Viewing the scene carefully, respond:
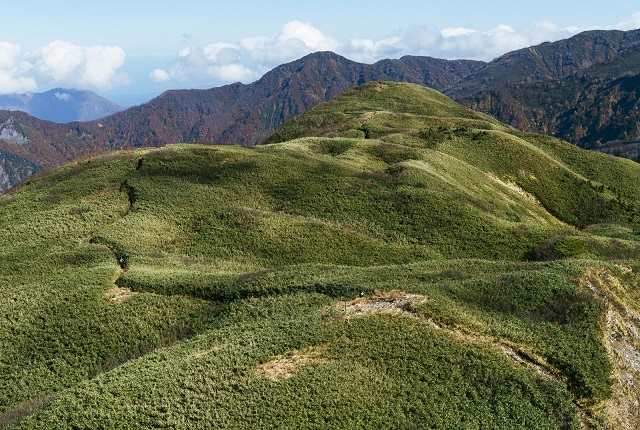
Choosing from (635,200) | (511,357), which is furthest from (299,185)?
(635,200)

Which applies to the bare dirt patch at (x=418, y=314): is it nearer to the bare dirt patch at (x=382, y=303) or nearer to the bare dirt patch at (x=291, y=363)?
the bare dirt patch at (x=382, y=303)

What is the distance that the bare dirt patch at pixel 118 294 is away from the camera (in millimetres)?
36244

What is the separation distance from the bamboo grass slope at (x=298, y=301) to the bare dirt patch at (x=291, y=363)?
0.41 feet

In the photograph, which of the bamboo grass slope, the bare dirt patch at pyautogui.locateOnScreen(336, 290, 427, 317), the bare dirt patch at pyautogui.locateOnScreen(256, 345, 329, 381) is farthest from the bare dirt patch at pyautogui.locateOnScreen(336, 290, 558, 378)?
the bare dirt patch at pyautogui.locateOnScreen(256, 345, 329, 381)

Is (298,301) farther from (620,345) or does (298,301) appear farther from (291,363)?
(620,345)

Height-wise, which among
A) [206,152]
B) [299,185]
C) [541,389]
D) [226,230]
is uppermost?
[206,152]

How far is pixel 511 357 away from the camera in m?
26.3

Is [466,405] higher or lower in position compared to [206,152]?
lower

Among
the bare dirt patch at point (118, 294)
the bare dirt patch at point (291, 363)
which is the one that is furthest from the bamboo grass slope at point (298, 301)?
the bare dirt patch at point (118, 294)

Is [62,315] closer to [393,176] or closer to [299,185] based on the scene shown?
[299,185]

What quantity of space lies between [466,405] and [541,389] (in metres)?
5.02

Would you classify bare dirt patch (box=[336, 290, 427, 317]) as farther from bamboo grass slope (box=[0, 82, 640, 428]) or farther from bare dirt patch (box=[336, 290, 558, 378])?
bamboo grass slope (box=[0, 82, 640, 428])

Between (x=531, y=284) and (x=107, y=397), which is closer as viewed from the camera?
(x=107, y=397)

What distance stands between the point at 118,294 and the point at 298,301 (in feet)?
53.4
